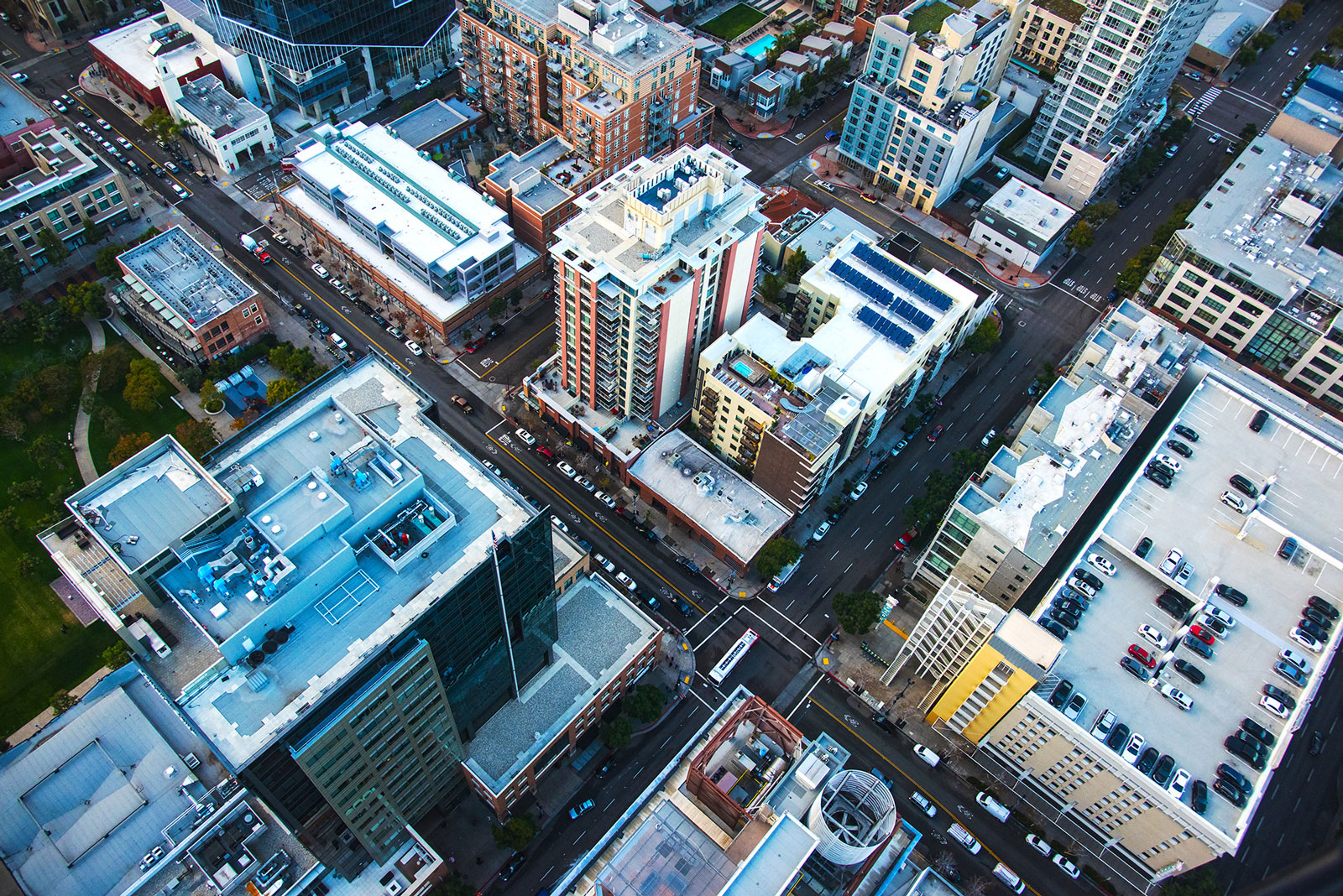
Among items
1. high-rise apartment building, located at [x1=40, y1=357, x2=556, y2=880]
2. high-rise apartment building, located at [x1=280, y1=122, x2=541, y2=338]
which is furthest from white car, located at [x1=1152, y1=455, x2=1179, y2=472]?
high-rise apartment building, located at [x1=280, y1=122, x2=541, y2=338]

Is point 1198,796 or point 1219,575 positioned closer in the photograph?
point 1198,796

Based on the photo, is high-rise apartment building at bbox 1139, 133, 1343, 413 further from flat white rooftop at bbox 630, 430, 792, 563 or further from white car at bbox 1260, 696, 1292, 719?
flat white rooftop at bbox 630, 430, 792, 563

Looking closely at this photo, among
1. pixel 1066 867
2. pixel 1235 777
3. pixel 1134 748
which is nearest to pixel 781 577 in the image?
pixel 1134 748

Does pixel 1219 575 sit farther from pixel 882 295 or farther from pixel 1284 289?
pixel 1284 289

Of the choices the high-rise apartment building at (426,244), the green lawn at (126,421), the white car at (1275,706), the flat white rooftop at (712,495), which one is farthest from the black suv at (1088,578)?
the green lawn at (126,421)

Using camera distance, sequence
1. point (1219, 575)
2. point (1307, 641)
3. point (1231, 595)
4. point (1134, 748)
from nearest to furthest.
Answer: point (1134, 748) → point (1307, 641) → point (1231, 595) → point (1219, 575)

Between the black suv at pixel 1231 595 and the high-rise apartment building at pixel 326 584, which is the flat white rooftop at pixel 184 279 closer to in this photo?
the high-rise apartment building at pixel 326 584
